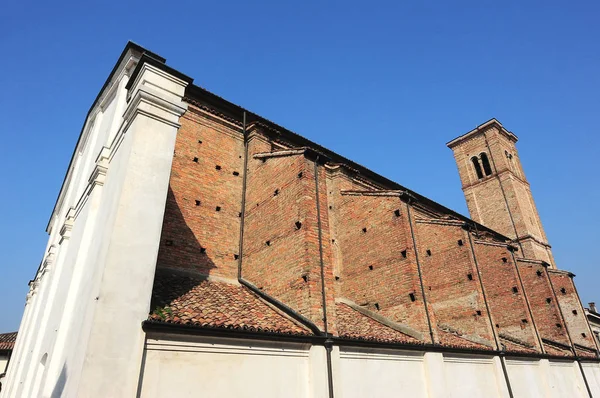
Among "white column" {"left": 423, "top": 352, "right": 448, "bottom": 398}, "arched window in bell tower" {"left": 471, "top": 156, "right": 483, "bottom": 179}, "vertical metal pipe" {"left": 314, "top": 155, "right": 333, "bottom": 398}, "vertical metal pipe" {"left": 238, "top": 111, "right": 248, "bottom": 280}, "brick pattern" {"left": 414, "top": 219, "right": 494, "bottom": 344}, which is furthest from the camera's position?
"arched window in bell tower" {"left": 471, "top": 156, "right": 483, "bottom": 179}

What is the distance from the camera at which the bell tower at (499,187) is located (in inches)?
927

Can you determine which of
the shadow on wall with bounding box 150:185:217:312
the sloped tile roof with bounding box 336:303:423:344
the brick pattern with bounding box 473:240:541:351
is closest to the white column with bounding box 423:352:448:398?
the sloped tile roof with bounding box 336:303:423:344

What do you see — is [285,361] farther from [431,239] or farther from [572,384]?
[572,384]

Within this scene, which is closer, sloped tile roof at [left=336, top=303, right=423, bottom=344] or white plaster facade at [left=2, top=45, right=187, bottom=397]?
white plaster facade at [left=2, top=45, right=187, bottom=397]

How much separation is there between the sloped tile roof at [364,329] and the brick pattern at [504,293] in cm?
568

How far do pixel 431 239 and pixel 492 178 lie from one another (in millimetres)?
17753

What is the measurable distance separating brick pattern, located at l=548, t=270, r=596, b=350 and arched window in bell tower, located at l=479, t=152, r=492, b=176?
11.4m

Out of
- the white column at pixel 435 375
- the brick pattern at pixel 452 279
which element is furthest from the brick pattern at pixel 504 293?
the white column at pixel 435 375

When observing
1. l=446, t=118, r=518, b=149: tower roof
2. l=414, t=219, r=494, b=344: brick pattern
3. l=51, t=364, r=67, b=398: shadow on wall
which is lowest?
l=51, t=364, r=67, b=398: shadow on wall

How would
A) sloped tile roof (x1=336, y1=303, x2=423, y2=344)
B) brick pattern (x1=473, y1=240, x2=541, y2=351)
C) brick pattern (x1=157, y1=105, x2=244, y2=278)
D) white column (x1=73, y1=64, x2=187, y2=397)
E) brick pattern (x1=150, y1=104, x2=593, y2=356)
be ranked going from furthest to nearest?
brick pattern (x1=473, y1=240, x2=541, y2=351) → brick pattern (x1=157, y1=105, x2=244, y2=278) → sloped tile roof (x1=336, y1=303, x2=423, y2=344) → brick pattern (x1=150, y1=104, x2=593, y2=356) → white column (x1=73, y1=64, x2=187, y2=397)

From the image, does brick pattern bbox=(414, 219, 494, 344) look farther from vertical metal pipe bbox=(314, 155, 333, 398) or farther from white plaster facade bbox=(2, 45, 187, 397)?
white plaster facade bbox=(2, 45, 187, 397)

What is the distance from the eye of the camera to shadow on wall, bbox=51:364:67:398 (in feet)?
14.9

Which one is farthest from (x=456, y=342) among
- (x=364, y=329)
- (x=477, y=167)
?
(x=477, y=167)

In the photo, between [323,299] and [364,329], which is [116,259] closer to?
[323,299]
